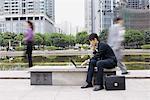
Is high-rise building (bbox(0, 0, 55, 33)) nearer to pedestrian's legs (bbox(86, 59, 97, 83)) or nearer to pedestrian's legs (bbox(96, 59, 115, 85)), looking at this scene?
pedestrian's legs (bbox(86, 59, 97, 83))

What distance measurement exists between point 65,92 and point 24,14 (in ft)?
393

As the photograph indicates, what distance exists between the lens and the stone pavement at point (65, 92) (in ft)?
25.6

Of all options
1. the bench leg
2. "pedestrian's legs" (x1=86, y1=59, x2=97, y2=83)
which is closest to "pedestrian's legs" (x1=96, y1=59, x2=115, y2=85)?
"pedestrian's legs" (x1=86, y1=59, x2=97, y2=83)

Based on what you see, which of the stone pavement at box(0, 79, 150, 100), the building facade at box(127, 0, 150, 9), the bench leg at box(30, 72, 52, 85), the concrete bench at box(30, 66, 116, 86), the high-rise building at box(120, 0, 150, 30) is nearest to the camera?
the stone pavement at box(0, 79, 150, 100)

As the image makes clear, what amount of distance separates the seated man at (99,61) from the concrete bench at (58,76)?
1.33 feet

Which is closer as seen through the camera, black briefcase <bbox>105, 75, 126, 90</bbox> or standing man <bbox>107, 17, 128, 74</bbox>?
black briefcase <bbox>105, 75, 126, 90</bbox>

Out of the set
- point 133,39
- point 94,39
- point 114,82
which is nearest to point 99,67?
point 114,82

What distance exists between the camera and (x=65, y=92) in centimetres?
850

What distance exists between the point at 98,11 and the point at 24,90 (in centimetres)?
9349

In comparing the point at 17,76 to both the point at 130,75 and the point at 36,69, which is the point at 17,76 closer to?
the point at 36,69

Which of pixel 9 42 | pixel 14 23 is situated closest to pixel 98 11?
pixel 9 42

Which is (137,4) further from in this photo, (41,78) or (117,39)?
(41,78)

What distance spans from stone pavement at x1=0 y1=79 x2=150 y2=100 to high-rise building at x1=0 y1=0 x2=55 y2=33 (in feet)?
330

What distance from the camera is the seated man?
8805 mm
